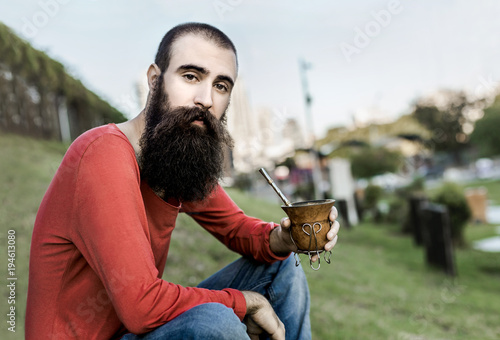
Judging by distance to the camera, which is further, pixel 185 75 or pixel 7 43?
pixel 7 43

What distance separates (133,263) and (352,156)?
634 inches

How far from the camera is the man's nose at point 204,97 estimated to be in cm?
172

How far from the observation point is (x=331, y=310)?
3822mm

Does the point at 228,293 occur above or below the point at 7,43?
below

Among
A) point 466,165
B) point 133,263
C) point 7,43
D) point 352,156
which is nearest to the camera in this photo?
point 133,263

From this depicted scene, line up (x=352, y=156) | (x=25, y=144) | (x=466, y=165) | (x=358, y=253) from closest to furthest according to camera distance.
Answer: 1. (x=25, y=144)
2. (x=358, y=253)
3. (x=352, y=156)
4. (x=466, y=165)

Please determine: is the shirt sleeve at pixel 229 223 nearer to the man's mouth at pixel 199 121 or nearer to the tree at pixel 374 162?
the man's mouth at pixel 199 121

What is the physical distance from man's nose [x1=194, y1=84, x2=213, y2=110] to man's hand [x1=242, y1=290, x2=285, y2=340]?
777 mm

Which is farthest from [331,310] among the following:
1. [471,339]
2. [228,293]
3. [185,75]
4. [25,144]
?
[25,144]

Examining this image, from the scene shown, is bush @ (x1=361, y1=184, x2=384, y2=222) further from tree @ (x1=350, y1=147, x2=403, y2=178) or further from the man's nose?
the man's nose

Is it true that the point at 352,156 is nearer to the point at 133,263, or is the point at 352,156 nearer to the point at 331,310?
the point at 331,310

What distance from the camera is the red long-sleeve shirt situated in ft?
4.27

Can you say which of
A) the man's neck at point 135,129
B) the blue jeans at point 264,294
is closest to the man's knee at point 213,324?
the blue jeans at point 264,294

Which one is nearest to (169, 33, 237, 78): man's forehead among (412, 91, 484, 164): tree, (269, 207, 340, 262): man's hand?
(269, 207, 340, 262): man's hand
